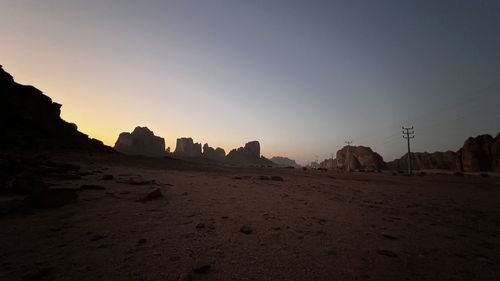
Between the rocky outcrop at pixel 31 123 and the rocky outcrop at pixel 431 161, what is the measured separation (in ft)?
428

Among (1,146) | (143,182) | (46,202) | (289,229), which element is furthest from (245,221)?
(1,146)

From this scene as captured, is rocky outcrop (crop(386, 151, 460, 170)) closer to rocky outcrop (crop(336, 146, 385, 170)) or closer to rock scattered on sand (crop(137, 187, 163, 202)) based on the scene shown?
rocky outcrop (crop(336, 146, 385, 170))

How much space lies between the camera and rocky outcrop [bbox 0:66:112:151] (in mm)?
31188

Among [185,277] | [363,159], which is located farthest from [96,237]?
[363,159]

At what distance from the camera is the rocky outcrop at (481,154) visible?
65.4 metres

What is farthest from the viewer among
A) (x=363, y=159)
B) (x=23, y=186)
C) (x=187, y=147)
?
(x=187, y=147)

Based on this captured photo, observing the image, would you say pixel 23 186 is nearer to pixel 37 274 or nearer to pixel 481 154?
pixel 37 274

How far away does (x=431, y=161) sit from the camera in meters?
112

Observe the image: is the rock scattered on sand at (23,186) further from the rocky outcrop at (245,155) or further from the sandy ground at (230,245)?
the rocky outcrop at (245,155)

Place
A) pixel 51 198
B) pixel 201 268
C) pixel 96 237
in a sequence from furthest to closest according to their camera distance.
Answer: pixel 51 198 < pixel 96 237 < pixel 201 268

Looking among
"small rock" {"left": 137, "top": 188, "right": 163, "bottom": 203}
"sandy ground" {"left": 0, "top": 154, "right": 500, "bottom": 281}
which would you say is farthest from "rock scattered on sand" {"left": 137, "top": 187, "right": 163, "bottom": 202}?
"sandy ground" {"left": 0, "top": 154, "right": 500, "bottom": 281}

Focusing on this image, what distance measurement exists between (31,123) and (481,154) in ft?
374

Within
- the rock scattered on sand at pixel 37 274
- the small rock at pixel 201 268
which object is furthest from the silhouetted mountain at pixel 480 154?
the rock scattered on sand at pixel 37 274

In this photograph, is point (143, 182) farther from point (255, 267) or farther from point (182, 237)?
point (255, 267)
